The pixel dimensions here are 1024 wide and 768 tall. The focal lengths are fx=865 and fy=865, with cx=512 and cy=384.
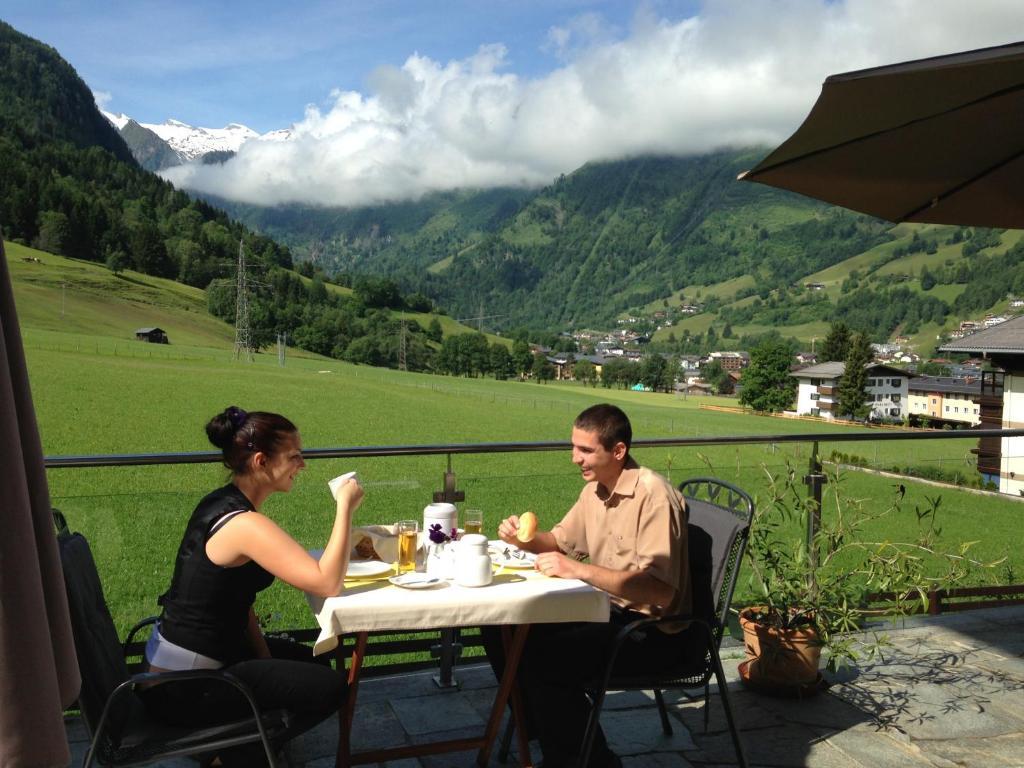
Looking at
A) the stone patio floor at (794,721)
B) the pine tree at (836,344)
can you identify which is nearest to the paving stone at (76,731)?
the stone patio floor at (794,721)

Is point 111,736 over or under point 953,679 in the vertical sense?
over

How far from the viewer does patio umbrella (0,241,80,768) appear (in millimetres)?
1238

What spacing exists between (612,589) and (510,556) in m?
0.46

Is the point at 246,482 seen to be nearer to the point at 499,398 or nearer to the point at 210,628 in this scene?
the point at 210,628

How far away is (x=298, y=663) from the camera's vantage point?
265 cm

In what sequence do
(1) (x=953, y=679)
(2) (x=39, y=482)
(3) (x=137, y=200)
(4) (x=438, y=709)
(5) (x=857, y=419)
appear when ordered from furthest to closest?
1. (3) (x=137, y=200)
2. (5) (x=857, y=419)
3. (1) (x=953, y=679)
4. (4) (x=438, y=709)
5. (2) (x=39, y=482)

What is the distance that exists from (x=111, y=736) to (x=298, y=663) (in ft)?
1.76

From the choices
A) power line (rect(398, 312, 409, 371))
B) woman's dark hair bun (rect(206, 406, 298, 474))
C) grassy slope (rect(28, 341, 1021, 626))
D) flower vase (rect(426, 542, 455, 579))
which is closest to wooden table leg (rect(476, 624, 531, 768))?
flower vase (rect(426, 542, 455, 579))

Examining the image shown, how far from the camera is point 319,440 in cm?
5494

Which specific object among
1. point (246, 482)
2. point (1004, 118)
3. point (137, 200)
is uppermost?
point (137, 200)

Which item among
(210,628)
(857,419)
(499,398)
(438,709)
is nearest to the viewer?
(210,628)

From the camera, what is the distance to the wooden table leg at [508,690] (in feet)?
9.58

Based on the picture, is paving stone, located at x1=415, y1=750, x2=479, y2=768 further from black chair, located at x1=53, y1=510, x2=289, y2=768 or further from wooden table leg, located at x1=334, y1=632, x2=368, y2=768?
black chair, located at x1=53, y1=510, x2=289, y2=768

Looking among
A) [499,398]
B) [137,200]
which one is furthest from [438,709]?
[137,200]
